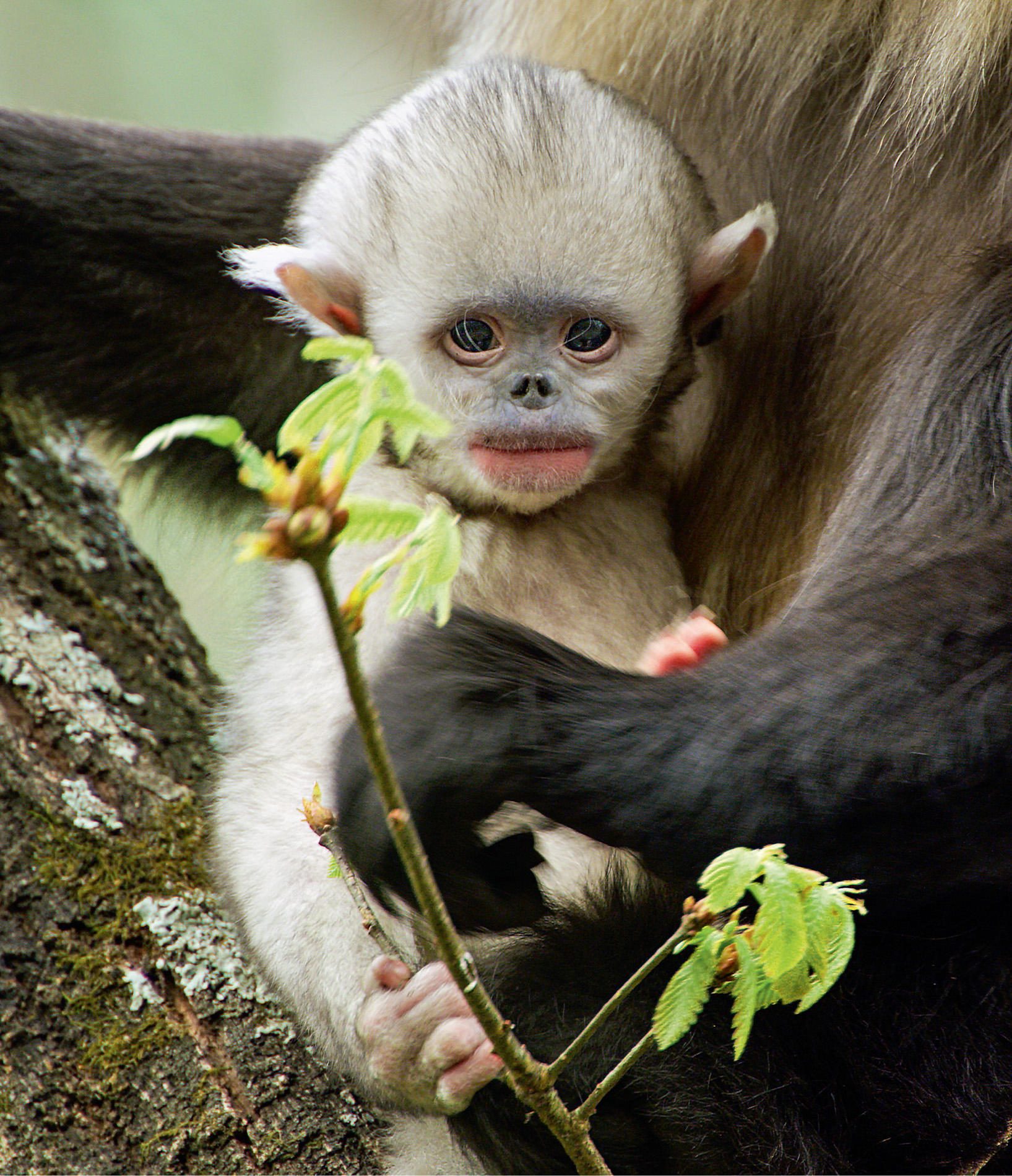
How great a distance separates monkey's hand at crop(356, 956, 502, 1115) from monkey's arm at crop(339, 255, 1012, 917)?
0.48ft

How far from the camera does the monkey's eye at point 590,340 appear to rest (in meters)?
1.70

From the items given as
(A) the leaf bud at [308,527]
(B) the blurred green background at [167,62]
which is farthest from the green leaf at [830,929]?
(B) the blurred green background at [167,62]

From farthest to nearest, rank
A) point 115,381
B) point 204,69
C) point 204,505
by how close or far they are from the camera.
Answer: point 204,69 → point 204,505 → point 115,381

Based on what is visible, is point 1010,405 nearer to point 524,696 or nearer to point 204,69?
point 524,696

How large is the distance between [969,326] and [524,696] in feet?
1.97

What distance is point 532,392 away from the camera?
165cm

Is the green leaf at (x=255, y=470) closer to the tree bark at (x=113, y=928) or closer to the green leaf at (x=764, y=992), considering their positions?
the green leaf at (x=764, y=992)

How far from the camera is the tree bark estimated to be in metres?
1.43

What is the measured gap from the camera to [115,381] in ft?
7.15

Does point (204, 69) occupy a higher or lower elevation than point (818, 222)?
lower

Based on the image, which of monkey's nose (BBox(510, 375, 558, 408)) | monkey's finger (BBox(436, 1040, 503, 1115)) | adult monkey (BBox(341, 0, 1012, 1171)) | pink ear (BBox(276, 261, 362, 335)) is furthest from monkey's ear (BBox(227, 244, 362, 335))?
monkey's finger (BBox(436, 1040, 503, 1115))

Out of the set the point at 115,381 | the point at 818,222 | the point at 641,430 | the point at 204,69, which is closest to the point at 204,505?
the point at 115,381

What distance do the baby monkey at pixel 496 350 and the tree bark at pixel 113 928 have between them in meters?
0.07

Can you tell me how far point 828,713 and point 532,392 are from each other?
63cm
